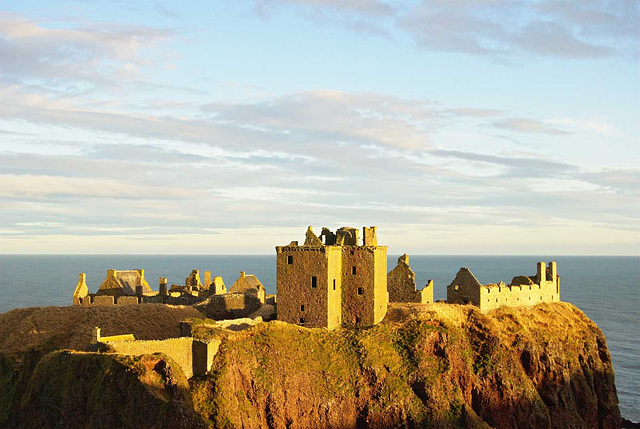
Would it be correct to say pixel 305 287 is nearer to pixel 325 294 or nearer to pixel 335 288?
pixel 325 294

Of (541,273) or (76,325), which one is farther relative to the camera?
(541,273)

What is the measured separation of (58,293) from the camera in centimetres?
19212

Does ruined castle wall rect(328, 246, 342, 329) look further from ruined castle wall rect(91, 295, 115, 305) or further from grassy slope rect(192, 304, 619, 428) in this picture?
ruined castle wall rect(91, 295, 115, 305)

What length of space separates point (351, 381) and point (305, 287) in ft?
30.9

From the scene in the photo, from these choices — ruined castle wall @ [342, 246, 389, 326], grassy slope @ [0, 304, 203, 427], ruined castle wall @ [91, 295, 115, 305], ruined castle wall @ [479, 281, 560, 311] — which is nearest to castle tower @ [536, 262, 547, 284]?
ruined castle wall @ [479, 281, 560, 311]

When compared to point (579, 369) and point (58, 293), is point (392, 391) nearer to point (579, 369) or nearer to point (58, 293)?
point (579, 369)

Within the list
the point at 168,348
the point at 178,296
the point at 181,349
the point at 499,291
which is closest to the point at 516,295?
the point at 499,291

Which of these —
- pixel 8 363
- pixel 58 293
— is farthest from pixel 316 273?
pixel 58 293

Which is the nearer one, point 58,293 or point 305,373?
point 305,373

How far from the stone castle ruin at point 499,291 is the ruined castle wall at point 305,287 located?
17679 mm

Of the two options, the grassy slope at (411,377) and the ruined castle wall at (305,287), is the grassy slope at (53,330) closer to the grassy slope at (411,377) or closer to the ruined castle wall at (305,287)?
the ruined castle wall at (305,287)

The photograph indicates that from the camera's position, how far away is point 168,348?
4538cm

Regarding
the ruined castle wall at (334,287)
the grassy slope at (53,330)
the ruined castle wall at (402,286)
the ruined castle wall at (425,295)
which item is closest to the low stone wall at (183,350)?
the grassy slope at (53,330)

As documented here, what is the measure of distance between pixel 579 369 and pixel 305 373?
1247 inches
